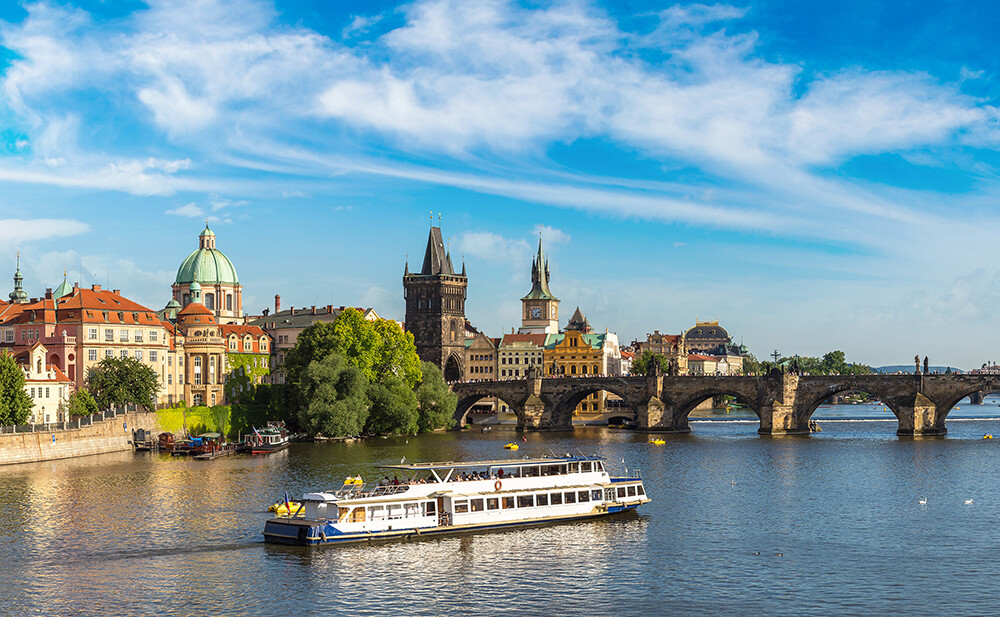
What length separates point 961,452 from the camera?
11681 cm

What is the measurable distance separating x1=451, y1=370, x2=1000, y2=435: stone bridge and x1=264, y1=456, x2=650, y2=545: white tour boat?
7521cm

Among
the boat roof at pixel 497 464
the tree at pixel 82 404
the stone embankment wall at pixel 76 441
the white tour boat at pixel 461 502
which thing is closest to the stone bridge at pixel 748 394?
the stone embankment wall at pixel 76 441

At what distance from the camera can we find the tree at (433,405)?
150 metres

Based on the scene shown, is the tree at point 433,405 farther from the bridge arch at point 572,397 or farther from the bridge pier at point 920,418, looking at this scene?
the bridge pier at point 920,418

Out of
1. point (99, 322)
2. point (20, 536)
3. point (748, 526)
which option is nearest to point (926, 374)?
point (748, 526)

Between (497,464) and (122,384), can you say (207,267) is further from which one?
(497,464)

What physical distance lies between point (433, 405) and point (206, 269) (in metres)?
61.5

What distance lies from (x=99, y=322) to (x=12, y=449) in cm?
3374

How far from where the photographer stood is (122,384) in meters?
122

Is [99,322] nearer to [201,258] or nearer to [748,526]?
[201,258]

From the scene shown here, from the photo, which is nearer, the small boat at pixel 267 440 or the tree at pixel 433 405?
the small boat at pixel 267 440

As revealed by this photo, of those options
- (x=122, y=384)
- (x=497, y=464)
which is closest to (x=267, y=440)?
(x=122, y=384)

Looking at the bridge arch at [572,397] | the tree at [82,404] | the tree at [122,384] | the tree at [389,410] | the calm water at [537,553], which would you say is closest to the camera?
the calm water at [537,553]

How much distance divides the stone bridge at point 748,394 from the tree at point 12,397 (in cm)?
7717
